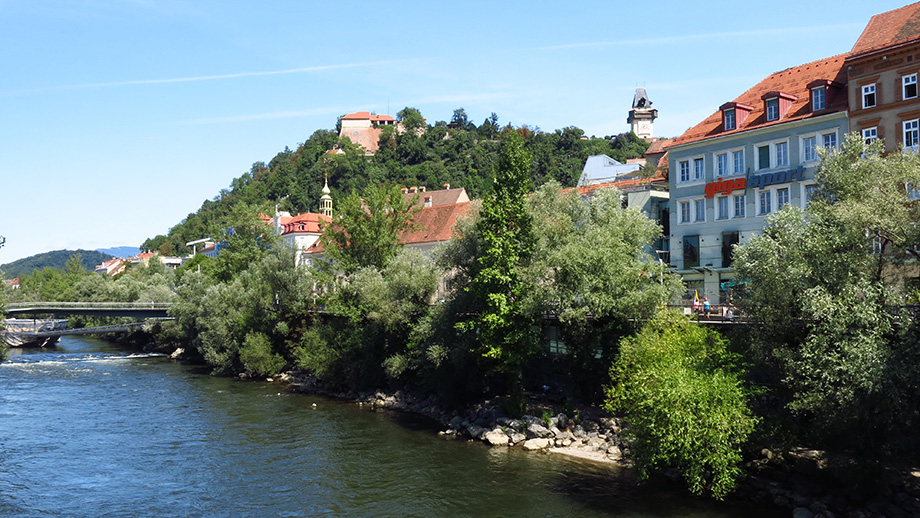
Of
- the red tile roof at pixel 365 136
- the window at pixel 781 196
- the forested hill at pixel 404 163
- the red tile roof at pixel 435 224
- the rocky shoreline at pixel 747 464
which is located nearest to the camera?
the rocky shoreline at pixel 747 464

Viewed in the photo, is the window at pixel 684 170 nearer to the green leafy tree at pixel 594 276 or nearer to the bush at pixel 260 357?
the green leafy tree at pixel 594 276

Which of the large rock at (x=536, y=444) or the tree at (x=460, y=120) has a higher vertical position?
the tree at (x=460, y=120)

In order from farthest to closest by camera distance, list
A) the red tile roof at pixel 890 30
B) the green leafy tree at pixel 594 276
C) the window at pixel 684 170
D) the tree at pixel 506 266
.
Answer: the window at pixel 684 170 < the red tile roof at pixel 890 30 < the tree at pixel 506 266 < the green leafy tree at pixel 594 276

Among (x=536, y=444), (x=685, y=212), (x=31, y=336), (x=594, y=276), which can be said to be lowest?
(x=536, y=444)

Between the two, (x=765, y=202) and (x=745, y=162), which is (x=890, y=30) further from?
(x=765, y=202)

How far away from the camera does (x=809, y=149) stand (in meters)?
39.3

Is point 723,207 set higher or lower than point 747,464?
higher

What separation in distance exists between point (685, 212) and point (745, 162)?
4.95 m

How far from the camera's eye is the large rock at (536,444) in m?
31.8

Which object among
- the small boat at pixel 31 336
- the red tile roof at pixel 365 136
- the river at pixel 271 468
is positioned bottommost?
the river at pixel 271 468

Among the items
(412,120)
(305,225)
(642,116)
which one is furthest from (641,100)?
(305,225)

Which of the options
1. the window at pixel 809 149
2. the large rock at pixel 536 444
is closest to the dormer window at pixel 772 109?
the window at pixel 809 149

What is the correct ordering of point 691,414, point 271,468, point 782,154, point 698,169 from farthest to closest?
point 698,169, point 782,154, point 271,468, point 691,414

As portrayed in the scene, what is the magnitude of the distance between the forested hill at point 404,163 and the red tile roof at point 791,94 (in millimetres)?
78929
